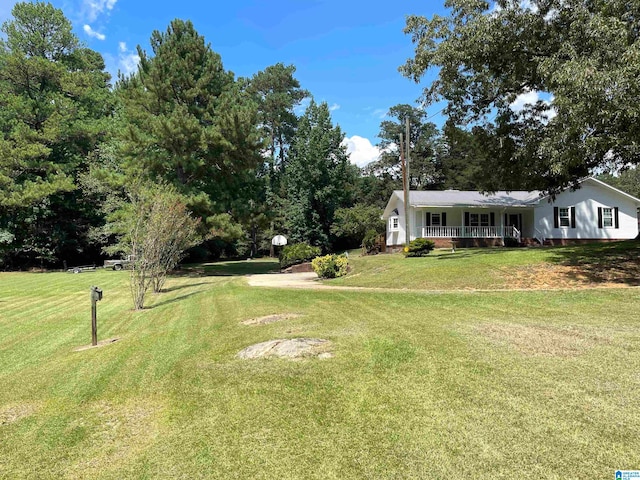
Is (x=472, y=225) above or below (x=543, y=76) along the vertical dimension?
below

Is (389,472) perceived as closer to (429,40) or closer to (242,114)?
(429,40)

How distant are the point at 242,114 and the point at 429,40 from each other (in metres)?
11.7

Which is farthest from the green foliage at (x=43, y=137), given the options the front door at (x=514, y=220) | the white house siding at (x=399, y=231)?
the front door at (x=514, y=220)

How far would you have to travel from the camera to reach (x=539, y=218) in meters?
29.0

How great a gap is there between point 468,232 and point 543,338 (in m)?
24.5

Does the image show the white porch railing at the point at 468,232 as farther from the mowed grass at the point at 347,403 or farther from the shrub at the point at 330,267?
the mowed grass at the point at 347,403

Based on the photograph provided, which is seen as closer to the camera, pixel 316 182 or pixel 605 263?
pixel 605 263

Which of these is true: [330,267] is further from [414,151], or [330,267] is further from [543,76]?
[414,151]

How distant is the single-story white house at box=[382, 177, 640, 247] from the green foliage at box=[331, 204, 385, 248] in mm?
8633

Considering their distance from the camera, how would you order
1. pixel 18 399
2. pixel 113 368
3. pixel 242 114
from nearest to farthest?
pixel 18 399, pixel 113 368, pixel 242 114

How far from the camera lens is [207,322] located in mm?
8852

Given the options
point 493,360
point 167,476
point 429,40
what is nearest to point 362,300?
point 493,360

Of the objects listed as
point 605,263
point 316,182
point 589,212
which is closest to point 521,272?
point 605,263

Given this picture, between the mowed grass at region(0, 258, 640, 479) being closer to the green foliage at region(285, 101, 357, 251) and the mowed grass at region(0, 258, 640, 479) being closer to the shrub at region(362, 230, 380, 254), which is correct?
the shrub at region(362, 230, 380, 254)
